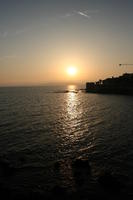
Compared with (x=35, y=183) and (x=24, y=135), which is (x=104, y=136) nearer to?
(x=24, y=135)

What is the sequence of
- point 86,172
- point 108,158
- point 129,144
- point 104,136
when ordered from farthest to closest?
point 104,136
point 129,144
point 108,158
point 86,172

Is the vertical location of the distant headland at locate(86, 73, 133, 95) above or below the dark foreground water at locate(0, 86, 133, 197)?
above

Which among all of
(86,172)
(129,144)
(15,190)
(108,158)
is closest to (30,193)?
(15,190)

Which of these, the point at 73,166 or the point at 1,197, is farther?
the point at 73,166

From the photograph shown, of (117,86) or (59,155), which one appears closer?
(59,155)

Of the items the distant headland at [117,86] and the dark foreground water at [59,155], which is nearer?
the dark foreground water at [59,155]

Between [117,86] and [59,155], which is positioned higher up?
[117,86]

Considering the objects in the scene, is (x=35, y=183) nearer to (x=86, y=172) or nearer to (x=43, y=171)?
(x=43, y=171)

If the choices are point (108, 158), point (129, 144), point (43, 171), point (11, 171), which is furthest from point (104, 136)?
point (11, 171)

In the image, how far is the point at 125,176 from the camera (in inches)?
785

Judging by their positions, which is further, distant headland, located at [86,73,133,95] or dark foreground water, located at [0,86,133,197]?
distant headland, located at [86,73,133,95]

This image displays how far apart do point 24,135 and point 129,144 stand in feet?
57.6

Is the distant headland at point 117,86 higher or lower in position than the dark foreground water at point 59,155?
higher

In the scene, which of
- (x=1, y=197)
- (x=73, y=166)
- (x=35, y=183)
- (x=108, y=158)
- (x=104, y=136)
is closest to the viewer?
(x=1, y=197)
